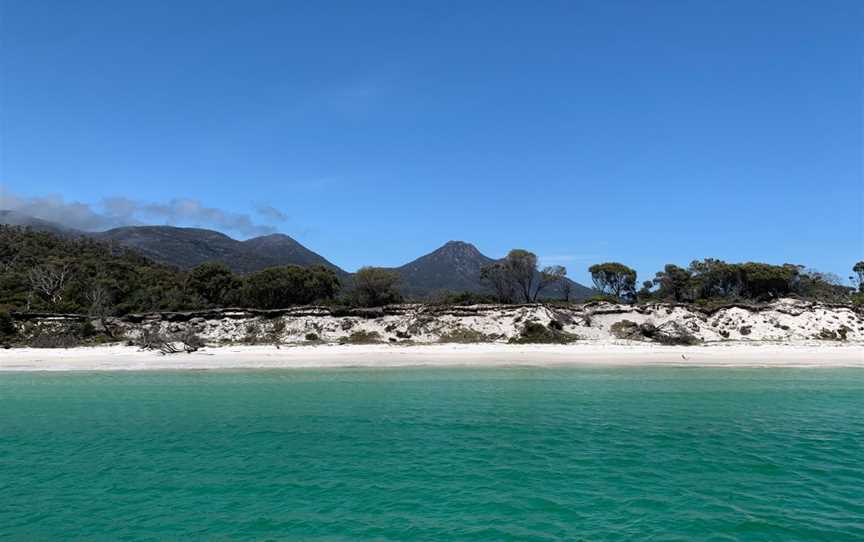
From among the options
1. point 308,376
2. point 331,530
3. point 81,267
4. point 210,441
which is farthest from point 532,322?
point 81,267

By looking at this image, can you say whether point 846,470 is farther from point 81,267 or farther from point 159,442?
point 81,267

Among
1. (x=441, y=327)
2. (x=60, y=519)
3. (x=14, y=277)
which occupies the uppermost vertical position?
(x=14, y=277)

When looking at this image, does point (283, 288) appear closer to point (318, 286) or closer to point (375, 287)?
point (318, 286)

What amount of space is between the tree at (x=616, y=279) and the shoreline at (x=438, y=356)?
31.7 meters

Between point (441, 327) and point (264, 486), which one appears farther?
point (441, 327)

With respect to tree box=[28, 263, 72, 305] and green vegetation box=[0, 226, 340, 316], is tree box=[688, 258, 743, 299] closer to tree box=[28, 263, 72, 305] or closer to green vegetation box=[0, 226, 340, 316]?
green vegetation box=[0, 226, 340, 316]

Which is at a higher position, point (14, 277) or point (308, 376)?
point (14, 277)

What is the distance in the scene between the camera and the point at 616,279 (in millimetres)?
72438

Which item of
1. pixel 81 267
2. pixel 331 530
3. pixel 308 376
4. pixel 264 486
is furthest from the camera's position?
pixel 81 267

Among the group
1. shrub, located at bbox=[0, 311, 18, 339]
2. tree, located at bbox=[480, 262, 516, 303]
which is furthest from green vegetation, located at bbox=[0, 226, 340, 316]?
tree, located at bbox=[480, 262, 516, 303]

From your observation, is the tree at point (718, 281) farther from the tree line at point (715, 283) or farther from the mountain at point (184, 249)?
the mountain at point (184, 249)

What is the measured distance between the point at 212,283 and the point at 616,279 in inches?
1923

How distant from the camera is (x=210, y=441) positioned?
50.3 feet

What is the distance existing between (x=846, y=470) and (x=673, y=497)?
15.2 feet
